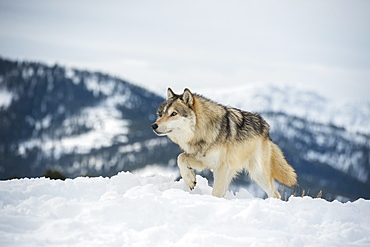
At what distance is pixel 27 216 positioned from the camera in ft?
17.1

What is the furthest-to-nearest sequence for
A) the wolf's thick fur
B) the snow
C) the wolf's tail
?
the wolf's tail, the wolf's thick fur, the snow

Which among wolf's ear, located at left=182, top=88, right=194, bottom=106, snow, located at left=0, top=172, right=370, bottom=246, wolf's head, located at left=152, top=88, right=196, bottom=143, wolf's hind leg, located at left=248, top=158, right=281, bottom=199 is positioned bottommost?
wolf's hind leg, located at left=248, top=158, right=281, bottom=199

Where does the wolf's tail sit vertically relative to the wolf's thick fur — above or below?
Answer: below

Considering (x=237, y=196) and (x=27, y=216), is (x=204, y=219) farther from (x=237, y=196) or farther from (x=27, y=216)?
(x=237, y=196)

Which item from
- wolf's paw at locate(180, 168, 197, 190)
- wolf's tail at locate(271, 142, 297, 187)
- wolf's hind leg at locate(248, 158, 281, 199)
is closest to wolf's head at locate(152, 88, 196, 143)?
wolf's paw at locate(180, 168, 197, 190)

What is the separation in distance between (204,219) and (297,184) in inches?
216

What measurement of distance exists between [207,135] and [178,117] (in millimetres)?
845

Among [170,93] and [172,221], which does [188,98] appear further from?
[172,221]

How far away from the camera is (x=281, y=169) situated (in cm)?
1013

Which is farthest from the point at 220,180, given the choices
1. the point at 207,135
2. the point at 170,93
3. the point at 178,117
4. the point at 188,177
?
the point at 170,93

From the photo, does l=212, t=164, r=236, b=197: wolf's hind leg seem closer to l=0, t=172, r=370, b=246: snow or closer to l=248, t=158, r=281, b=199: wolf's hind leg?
l=248, t=158, r=281, b=199: wolf's hind leg

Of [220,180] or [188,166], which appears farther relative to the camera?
[188,166]

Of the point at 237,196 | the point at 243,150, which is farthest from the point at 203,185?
the point at 243,150

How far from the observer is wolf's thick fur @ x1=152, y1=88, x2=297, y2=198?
27.3ft
